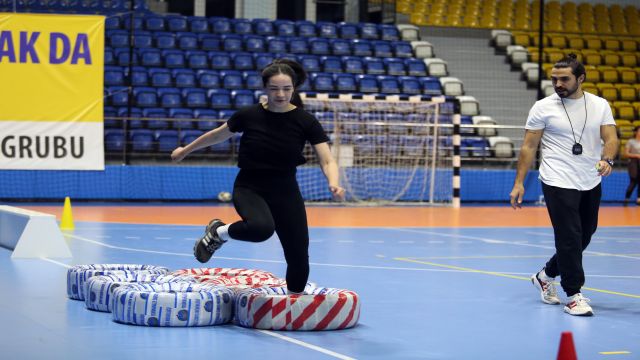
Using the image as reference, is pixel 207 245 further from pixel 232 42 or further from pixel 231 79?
pixel 232 42

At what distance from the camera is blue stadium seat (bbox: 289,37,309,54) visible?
2884cm

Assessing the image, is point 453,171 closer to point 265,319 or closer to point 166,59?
point 166,59

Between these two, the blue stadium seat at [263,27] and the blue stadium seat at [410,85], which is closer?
the blue stadium seat at [410,85]

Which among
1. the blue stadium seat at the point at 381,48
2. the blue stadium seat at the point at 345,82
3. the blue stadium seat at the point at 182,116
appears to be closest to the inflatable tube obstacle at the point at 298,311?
the blue stadium seat at the point at 182,116

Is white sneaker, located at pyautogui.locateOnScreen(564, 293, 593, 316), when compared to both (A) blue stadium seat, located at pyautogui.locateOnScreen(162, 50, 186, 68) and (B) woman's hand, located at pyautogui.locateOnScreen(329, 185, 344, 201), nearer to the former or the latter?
(B) woman's hand, located at pyautogui.locateOnScreen(329, 185, 344, 201)

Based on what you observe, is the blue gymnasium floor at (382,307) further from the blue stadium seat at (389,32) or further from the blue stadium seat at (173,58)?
the blue stadium seat at (389,32)

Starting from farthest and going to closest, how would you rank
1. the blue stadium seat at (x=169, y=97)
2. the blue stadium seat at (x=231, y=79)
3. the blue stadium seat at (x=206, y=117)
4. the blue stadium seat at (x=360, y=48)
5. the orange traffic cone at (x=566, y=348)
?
1. the blue stadium seat at (x=360, y=48)
2. the blue stadium seat at (x=231, y=79)
3. the blue stadium seat at (x=169, y=97)
4. the blue stadium seat at (x=206, y=117)
5. the orange traffic cone at (x=566, y=348)

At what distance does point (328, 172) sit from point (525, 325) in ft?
6.30

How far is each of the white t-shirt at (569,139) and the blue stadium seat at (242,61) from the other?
756 inches

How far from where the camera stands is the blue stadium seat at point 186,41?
28.0m

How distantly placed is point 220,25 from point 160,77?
11.6 ft

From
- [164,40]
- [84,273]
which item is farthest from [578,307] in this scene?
[164,40]

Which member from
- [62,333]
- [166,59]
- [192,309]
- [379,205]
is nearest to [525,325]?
[192,309]

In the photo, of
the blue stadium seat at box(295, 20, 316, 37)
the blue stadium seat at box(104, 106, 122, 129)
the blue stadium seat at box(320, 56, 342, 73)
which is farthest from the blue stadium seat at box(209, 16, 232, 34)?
the blue stadium seat at box(104, 106, 122, 129)
